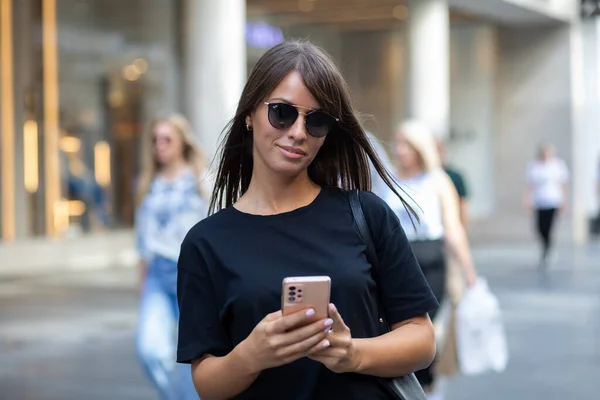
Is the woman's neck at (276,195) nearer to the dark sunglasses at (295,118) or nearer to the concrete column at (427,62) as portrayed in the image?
the dark sunglasses at (295,118)

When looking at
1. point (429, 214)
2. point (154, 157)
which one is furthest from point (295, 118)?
point (154, 157)

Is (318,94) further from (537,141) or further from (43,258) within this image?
(537,141)

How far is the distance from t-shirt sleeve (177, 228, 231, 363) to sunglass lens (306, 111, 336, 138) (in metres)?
0.38

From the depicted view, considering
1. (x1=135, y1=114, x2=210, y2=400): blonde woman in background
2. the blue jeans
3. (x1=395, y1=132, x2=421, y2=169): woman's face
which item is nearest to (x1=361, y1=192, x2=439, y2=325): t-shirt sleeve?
(x1=135, y1=114, x2=210, y2=400): blonde woman in background

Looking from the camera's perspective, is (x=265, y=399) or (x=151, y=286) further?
(x=151, y=286)

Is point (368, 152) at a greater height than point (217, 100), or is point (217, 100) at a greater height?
point (217, 100)

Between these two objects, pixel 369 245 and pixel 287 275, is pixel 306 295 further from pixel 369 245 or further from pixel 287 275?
pixel 369 245

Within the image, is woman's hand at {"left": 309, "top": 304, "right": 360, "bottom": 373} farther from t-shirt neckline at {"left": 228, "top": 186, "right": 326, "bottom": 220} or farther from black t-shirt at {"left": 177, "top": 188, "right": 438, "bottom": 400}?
t-shirt neckline at {"left": 228, "top": 186, "right": 326, "bottom": 220}

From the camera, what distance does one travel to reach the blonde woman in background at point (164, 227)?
20.9 feet

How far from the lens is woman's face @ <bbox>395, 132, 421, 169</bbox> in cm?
727

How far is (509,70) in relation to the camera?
2809cm

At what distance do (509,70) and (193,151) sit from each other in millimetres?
22004

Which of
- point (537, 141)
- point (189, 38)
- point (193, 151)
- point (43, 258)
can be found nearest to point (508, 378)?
point (193, 151)

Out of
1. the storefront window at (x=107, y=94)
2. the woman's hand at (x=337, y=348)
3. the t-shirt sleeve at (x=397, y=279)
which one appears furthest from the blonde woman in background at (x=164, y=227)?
the storefront window at (x=107, y=94)
